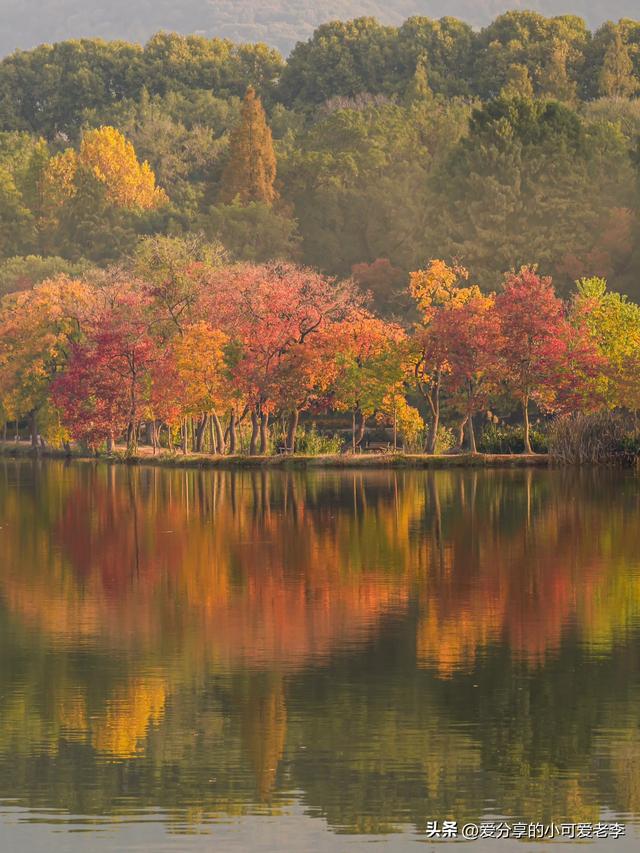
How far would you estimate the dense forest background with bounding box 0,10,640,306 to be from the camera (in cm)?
8150

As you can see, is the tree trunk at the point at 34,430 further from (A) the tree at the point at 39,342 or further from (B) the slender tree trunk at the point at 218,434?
(B) the slender tree trunk at the point at 218,434

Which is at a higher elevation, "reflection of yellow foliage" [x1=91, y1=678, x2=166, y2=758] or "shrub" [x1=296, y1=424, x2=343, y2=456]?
"reflection of yellow foliage" [x1=91, y1=678, x2=166, y2=758]

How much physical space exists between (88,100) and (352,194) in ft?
210

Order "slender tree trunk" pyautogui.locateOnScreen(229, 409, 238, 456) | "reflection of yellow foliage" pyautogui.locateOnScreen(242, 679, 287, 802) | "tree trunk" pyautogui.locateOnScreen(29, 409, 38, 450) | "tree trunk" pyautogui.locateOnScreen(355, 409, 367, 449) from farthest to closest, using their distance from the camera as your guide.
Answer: "tree trunk" pyautogui.locateOnScreen(29, 409, 38, 450), "slender tree trunk" pyautogui.locateOnScreen(229, 409, 238, 456), "tree trunk" pyautogui.locateOnScreen(355, 409, 367, 449), "reflection of yellow foliage" pyautogui.locateOnScreen(242, 679, 287, 802)

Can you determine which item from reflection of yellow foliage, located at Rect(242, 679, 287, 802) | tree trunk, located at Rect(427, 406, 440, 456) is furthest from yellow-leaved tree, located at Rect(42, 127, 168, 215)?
reflection of yellow foliage, located at Rect(242, 679, 287, 802)

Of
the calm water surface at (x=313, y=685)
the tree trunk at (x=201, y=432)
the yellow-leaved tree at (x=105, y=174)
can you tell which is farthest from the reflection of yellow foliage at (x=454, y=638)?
the yellow-leaved tree at (x=105, y=174)

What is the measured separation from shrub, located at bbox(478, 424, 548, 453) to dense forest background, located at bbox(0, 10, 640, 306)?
47.9 feet

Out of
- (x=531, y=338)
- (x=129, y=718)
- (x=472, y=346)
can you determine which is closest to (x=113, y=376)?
(x=472, y=346)

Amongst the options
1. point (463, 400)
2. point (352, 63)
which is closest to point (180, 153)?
point (352, 63)

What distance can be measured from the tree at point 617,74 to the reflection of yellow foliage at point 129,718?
10645 cm

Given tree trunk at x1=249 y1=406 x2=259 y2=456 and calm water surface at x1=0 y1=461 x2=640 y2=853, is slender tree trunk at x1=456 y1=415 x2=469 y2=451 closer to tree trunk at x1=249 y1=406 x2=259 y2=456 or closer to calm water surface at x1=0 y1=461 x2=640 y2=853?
tree trunk at x1=249 y1=406 x2=259 y2=456

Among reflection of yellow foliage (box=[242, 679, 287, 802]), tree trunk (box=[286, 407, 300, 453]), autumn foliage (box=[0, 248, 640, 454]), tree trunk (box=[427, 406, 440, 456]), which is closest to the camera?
reflection of yellow foliage (box=[242, 679, 287, 802])

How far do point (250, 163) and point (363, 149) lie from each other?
7.29m

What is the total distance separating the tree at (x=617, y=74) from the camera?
116750mm
